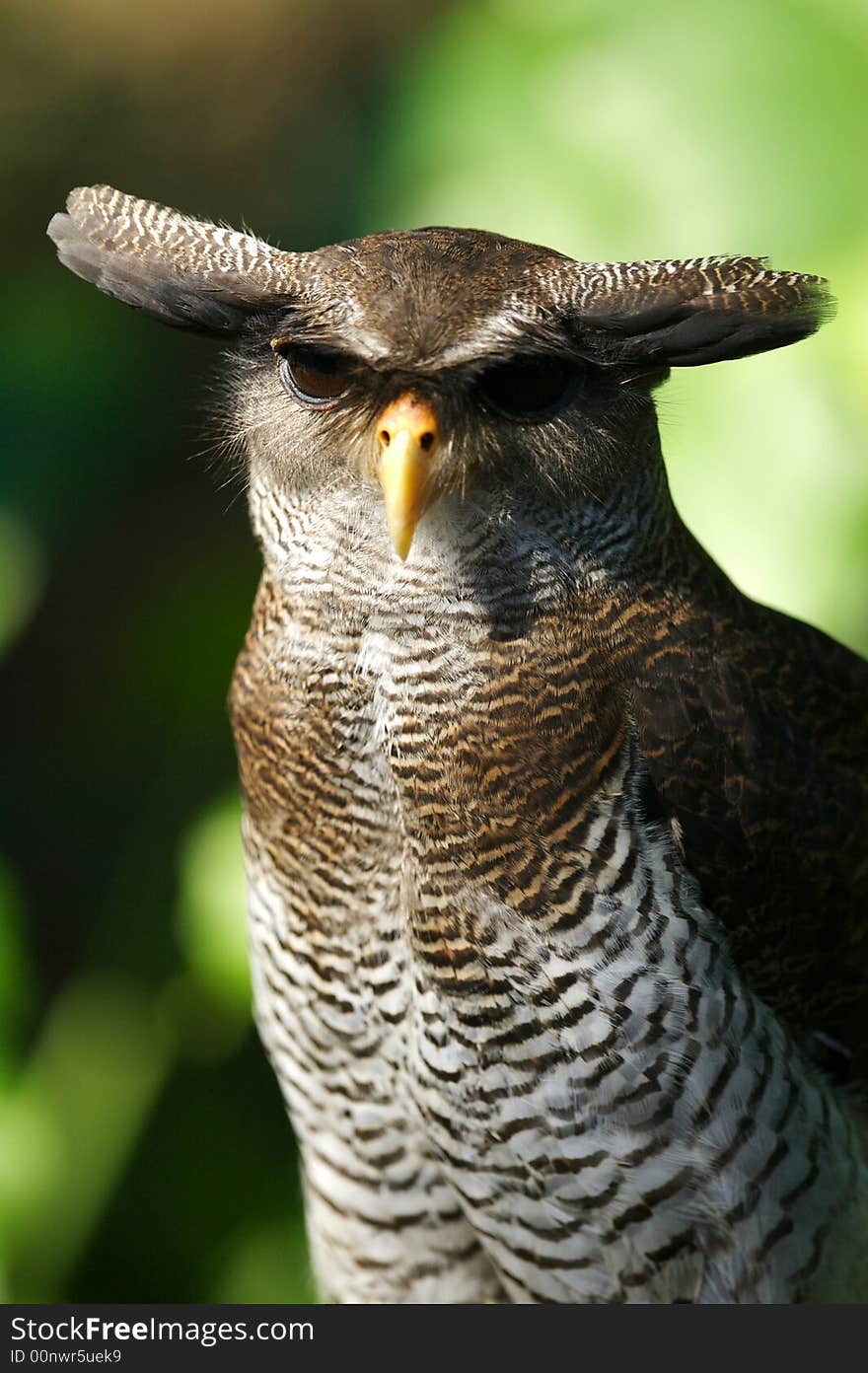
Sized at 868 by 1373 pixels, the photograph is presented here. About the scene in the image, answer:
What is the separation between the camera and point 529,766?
→ 1399mm

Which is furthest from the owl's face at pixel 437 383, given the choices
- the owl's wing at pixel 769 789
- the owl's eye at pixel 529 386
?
the owl's wing at pixel 769 789

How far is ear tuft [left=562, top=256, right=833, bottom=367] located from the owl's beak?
0.58 ft

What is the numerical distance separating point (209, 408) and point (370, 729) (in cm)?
39

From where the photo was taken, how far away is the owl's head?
127cm

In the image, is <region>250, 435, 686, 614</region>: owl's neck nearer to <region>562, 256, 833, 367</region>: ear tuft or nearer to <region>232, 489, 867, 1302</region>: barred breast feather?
<region>232, 489, 867, 1302</region>: barred breast feather

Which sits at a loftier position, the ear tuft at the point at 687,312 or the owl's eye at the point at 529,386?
the ear tuft at the point at 687,312

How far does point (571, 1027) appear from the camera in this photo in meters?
1.41

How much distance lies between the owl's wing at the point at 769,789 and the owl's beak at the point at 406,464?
0.31 meters

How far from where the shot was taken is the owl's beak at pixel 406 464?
4.05ft

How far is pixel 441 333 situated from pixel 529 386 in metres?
0.12

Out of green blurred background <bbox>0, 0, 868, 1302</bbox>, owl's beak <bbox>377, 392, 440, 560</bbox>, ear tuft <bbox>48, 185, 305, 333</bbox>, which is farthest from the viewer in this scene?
green blurred background <bbox>0, 0, 868, 1302</bbox>

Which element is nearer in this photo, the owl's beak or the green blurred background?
the owl's beak

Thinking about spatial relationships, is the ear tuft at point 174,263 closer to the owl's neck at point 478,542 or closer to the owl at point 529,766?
the owl at point 529,766

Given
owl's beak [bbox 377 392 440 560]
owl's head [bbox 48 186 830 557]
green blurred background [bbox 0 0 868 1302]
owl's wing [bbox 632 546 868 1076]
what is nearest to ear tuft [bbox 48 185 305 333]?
owl's head [bbox 48 186 830 557]
